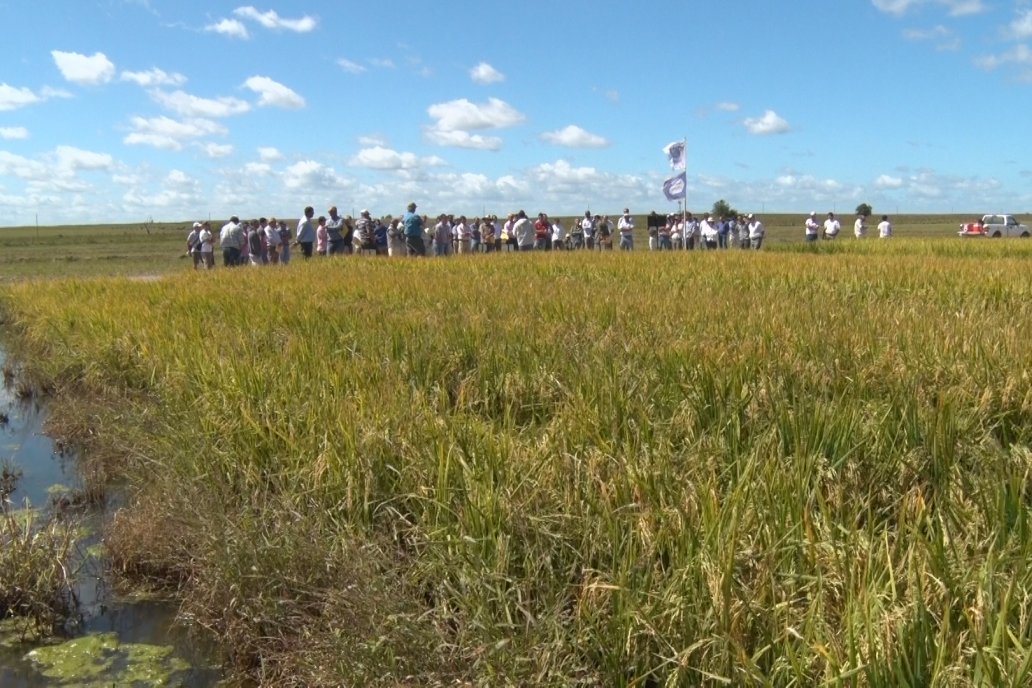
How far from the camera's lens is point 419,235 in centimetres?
1972

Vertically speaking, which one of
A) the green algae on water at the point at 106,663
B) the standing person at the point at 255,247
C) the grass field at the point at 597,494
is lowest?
the green algae on water at the point at 106,663

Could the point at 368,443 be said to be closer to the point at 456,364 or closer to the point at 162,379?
the point at 456,364

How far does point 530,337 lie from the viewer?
582 centimetres

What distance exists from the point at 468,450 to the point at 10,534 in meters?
2.19

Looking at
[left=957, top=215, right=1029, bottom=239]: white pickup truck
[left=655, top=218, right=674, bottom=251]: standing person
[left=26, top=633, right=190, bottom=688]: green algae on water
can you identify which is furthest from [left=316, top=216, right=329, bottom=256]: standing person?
[left=957, top=215, right=1029, bottom=239]: white pickup truck

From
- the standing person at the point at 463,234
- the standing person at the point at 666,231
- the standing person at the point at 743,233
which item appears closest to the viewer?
the standing person at the point at 463,234

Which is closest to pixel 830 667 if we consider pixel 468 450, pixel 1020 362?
pixel 468 450

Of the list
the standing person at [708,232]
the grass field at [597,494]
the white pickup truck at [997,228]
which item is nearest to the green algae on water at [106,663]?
the grass field at [597,494]

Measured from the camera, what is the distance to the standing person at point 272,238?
20797 millimetres

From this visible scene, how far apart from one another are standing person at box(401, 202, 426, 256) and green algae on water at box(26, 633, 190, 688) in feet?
52.8

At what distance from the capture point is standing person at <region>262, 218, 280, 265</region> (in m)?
20.8

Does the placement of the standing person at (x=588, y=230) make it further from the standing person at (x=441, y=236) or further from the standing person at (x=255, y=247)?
the standing person at (x=255, y=247)

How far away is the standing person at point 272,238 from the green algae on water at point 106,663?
17.8m

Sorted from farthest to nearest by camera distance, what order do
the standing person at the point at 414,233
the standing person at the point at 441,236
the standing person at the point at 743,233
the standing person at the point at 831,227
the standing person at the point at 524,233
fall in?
the standing person at the point at 743,233, the standing person at the point at 831,227, the standing person at the point at 524,233, the standing person at the point at 441,236, the standing person at the point at 414,233
